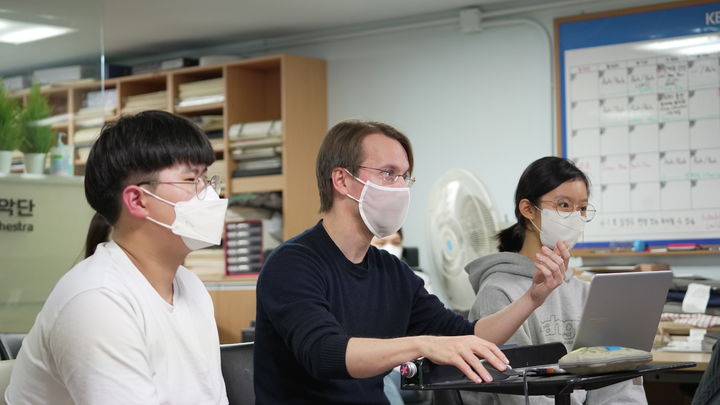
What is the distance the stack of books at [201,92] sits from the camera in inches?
249

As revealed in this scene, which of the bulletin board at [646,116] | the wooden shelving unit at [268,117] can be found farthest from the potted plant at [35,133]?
the bulletin board at [646,116]

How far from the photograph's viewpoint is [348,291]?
77.3 inches

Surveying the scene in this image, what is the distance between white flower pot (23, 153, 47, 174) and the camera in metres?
3.51

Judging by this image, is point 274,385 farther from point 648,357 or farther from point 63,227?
point 63,227

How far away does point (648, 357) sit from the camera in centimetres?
166

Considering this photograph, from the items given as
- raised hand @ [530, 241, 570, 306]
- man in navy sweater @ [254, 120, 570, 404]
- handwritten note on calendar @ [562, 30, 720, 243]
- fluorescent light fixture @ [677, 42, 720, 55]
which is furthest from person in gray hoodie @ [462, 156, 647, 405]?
fluorescent light fixture @ [677, 42, 720, 55]

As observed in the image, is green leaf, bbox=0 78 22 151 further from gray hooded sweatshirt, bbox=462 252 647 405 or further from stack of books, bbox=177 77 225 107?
stack of books, bbox=177 77 225 107

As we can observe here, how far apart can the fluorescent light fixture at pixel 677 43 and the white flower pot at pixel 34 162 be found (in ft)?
11.2

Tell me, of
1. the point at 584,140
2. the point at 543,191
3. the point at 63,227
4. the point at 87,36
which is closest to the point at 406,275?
the point at 543,191

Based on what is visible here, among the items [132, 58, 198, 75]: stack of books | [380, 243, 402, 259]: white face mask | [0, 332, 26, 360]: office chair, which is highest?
[132, 58, 198, 75]: stack of books

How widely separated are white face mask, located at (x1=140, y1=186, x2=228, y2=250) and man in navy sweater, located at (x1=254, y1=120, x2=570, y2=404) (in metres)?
0.20

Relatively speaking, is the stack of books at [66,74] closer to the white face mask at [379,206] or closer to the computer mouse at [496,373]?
the white face mask at [379,206]

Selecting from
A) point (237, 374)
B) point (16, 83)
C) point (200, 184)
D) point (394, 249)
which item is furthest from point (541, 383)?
point (394, 249)

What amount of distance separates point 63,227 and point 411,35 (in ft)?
10.4
